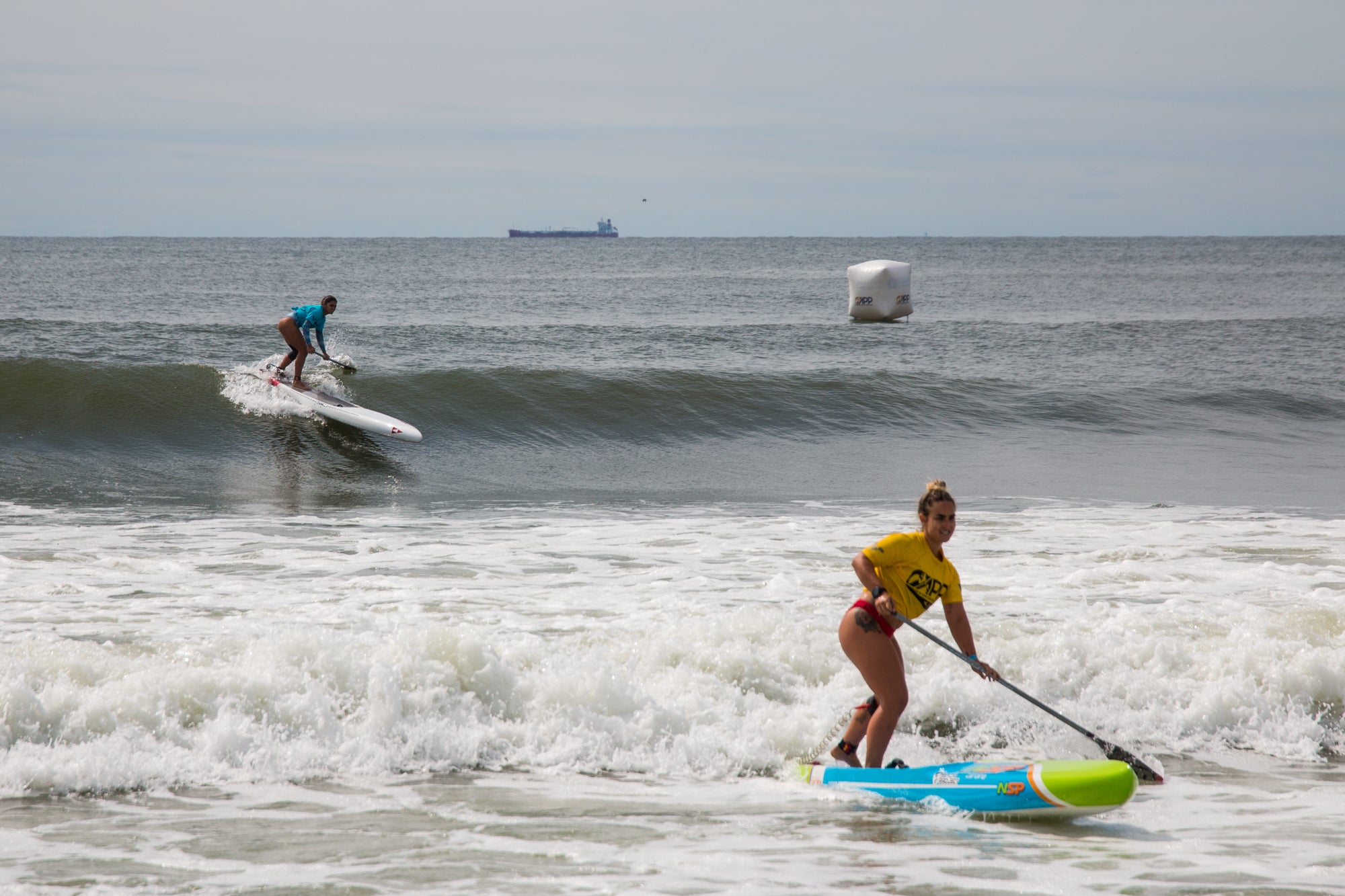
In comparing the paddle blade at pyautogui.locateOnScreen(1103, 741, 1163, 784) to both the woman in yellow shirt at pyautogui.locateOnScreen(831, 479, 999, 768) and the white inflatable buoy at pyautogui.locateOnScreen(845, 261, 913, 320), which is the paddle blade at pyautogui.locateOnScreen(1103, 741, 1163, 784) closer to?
the woman in yellow shirt at pyautogui.locateOnScreen(831, 479, 999, 768)

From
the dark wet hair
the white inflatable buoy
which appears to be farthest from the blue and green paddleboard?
the white inflatable buoy

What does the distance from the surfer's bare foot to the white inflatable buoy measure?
30.9 m

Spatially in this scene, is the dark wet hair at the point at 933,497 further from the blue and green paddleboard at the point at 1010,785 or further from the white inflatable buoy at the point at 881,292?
the white inflatable buoy at the point at 881,292

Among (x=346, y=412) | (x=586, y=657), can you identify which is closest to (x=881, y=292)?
(x=346, y=412)

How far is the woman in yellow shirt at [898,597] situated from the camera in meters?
5.03

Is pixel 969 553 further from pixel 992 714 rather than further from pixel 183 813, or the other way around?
pixel 183 813

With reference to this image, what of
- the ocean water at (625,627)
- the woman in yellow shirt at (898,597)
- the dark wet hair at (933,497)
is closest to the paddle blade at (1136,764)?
the ocean water at (625,627)

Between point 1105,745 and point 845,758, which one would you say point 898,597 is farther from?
point 1105,745

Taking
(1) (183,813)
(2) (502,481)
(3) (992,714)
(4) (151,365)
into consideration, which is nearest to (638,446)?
(2) (502,481)

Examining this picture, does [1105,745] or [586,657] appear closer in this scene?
[1105,745]

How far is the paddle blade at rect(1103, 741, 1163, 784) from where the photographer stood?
5160 millimetres

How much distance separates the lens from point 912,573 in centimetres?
513

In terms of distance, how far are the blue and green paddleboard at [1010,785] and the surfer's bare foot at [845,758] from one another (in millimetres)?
61

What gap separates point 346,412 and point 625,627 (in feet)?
31.2
